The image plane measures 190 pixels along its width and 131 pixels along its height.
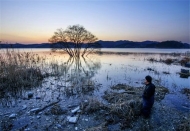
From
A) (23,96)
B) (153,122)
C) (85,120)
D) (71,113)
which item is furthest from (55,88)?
(153,122)

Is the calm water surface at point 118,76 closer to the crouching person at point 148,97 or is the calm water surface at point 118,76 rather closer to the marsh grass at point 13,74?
the marsh grass at point 13,74

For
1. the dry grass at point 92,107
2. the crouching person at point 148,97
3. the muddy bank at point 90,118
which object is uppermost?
the crouching person at point 148,97

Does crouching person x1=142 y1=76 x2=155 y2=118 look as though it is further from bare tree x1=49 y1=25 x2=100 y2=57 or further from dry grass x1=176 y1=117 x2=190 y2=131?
bare tree x1=49 y1=25 x2=100 y2=57

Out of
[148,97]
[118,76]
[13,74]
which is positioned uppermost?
[13,74]

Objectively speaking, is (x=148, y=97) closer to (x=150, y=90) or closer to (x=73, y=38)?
(x=150, y=90)

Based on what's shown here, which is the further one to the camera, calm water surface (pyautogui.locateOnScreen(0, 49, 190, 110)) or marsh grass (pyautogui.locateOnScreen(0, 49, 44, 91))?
calm water surface (pyautogui.locateOnScreen(0, 49, 190, 110))

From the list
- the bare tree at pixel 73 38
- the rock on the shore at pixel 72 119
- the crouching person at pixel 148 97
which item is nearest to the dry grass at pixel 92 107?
the rock on the shore at pixel 72 119

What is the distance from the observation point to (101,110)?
6.72 m

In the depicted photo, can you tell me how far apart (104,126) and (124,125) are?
0.76 metres

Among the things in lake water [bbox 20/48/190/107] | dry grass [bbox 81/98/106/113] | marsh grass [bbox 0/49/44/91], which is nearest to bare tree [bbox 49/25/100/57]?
lake water [bbox 20/48/190/107]

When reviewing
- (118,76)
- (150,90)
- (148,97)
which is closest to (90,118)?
(148,97)

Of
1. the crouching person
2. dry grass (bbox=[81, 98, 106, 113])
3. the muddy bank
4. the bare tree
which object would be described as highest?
the bare tree

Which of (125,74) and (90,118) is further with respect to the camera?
(125,74)

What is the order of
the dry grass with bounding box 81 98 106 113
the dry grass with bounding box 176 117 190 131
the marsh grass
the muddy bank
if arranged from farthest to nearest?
the marsh grass
the dry grass with bounding box 81 98 106 113
the muddy bank
the dry grass with bounding box 176 117 190 131
